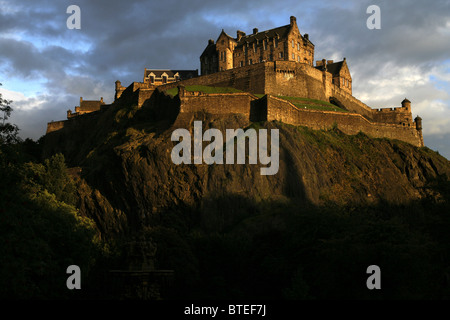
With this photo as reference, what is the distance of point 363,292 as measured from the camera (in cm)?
2903

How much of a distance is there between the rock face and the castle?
2.13 m

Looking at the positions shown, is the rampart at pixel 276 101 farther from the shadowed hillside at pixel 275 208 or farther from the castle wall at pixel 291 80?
the shadowed hillside at pixel 275 208

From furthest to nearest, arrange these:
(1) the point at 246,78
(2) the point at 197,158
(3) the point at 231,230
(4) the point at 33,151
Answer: (4) the point at 33,151 → (1) the point at 246,78 → (2) the point at 197,158 → (3) the point at 231,230

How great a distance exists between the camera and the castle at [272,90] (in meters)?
60.8

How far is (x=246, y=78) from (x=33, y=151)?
38.8 metres

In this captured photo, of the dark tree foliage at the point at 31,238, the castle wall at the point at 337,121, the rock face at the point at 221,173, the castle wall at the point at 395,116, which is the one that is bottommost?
the dark tree foliage at the point at 31,238

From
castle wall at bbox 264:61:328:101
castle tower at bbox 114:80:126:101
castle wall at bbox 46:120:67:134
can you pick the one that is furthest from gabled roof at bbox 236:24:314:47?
castle wall at bbox 46:120:67:134

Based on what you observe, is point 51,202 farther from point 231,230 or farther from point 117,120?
point 117,120

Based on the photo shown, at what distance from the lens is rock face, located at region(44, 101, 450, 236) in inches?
2028

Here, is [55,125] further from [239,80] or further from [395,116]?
[395,116]

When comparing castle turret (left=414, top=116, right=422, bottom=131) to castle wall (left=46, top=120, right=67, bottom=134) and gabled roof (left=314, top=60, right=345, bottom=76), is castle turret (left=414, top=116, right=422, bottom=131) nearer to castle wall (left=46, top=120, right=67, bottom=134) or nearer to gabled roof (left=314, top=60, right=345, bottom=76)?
gabled roof (left=314, top=60, right=345, bottom=76)

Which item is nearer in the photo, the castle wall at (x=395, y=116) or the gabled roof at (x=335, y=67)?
the castle wall at (x=395, y=116)

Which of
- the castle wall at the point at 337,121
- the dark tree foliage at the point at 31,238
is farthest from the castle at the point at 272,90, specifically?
the dark tree foliage at the point at 31,238
